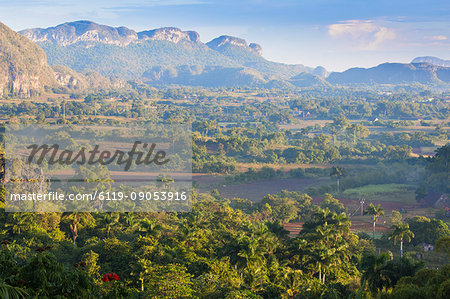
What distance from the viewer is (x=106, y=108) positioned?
18875 centimetres

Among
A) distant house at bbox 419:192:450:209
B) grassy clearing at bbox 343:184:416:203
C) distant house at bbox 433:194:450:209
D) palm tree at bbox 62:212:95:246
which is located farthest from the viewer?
grassy clearing at bbox 343:184:416:203

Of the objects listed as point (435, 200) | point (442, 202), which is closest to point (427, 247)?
point (442, 202)

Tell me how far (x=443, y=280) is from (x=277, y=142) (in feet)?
352

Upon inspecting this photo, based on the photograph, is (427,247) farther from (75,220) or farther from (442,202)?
(75,220)

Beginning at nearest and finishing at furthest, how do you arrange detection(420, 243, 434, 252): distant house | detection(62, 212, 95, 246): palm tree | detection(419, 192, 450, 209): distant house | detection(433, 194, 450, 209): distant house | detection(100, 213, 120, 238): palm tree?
1. detection(62, 212, 95, 246): palm tree
2. detection(100, 213, 120, 238): palm tree
3. detection(420, 243, 434, 252): distant house
4. detection(433, 194, 450, 209): distant house
5. detection(419, 192, 450, 209): distant house

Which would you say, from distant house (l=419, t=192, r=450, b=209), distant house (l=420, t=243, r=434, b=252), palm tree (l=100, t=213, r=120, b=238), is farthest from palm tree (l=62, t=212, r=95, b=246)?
distant house (l=419, t=192, r=450, b=209)

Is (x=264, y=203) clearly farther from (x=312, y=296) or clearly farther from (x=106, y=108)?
(x=106, y=108)

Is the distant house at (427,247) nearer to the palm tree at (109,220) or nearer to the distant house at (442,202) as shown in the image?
the distant house at (442,202)

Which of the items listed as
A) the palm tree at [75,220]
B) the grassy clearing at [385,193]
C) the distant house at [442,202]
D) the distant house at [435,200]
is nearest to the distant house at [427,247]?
the distant house at [435,200]

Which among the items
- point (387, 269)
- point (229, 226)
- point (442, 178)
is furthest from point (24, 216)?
point (442, 178)

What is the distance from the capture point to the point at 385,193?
7681 centimetres

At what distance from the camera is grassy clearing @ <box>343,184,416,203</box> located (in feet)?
242

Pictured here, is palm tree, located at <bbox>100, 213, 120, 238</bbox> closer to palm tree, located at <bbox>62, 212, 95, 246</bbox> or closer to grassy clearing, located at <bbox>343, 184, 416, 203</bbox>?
palm tree, located at <bbox>62, 212, 95, 246</bbox>

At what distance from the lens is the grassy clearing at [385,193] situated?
73875 millimetres
